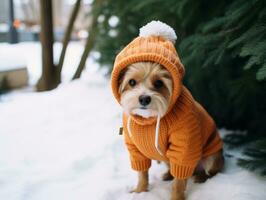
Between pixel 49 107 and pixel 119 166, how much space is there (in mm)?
1920

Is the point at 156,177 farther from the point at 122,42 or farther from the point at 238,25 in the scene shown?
the point at 122,42

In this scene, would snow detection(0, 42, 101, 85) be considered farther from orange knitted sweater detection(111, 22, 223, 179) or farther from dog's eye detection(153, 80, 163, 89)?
dog's eye detection(153, 80, 163, 89)

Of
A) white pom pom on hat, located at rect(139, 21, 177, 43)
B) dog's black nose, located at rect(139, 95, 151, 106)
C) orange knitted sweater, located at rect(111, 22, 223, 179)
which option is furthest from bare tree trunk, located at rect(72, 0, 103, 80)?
dog's black nose, located at rect(139, 95, 151, 106)

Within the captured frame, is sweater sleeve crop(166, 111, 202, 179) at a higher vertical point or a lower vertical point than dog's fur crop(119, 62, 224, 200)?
lower

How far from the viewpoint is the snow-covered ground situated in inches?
100

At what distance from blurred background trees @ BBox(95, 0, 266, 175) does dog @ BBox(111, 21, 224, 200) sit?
0.45m

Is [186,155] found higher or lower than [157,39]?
lower

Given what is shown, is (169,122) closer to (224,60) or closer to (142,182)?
(142,182)

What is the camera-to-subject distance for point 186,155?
226 centimetres

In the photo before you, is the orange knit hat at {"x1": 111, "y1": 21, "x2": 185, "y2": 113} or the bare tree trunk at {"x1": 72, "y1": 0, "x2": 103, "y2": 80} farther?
the bare tree trunk at {"x1": 72, "y1": 0, "x2": 103, "y2": 80}

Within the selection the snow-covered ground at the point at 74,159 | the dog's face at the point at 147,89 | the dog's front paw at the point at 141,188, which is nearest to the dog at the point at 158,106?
the dog's face at the point at 147,89

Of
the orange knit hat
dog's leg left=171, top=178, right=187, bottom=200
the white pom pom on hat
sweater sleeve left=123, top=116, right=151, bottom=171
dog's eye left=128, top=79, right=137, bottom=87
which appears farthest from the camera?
sweater sleeve left=123, top=116, right=151, bottom=171

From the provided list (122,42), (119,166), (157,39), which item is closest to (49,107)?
(122,42)

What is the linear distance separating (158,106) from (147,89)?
122mm
